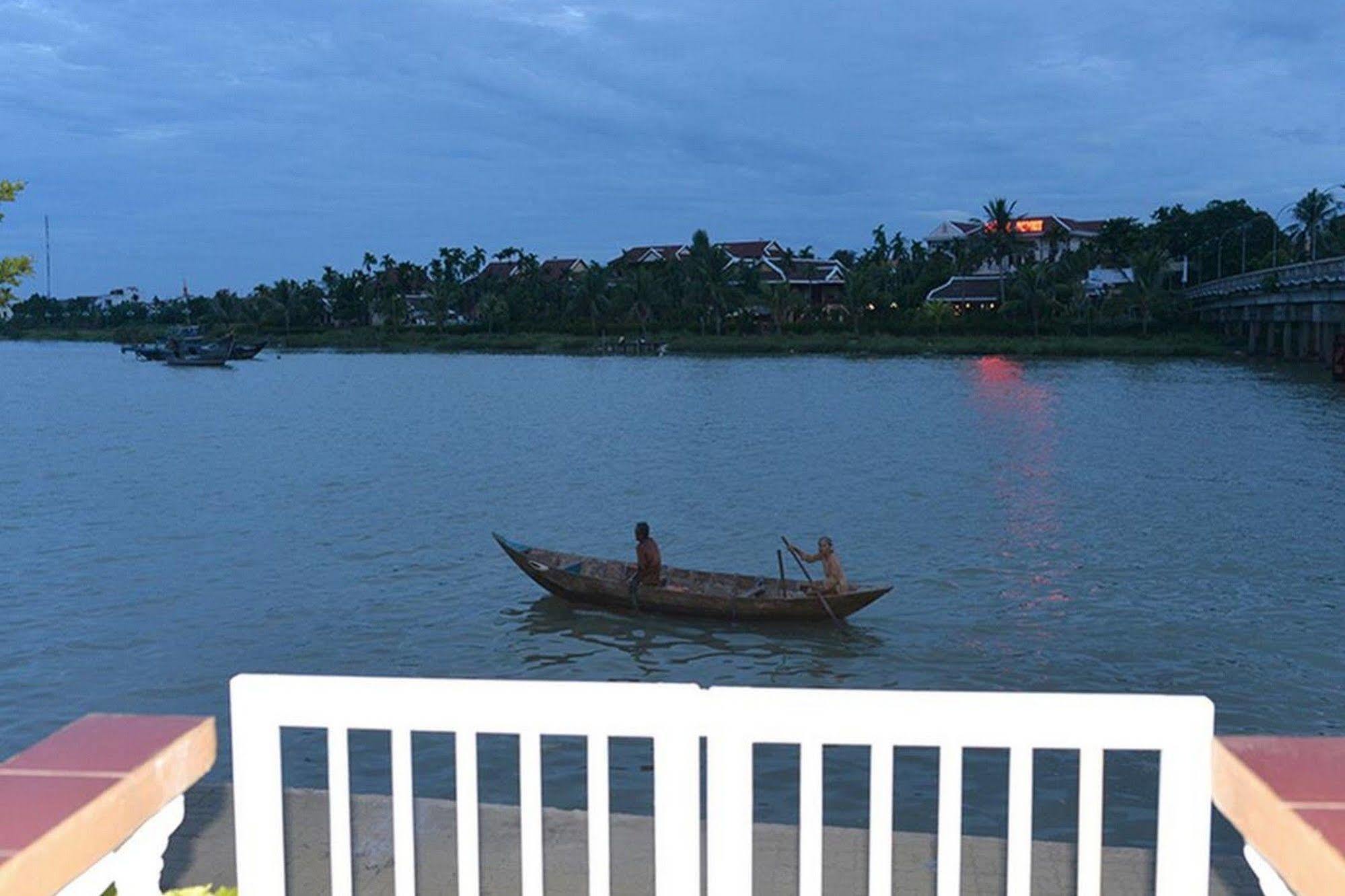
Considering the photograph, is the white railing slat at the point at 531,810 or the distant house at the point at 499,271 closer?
the white railing slat at the point at 531,810

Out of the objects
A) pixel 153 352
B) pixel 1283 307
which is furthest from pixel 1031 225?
pixel 153 352

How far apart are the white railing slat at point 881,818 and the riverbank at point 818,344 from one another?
93185 millimetres

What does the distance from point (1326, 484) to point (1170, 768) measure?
35501mm

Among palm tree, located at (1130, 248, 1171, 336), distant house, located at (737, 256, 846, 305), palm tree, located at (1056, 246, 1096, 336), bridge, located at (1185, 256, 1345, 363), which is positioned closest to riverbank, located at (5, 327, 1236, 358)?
palm tree, located at (1130, 248, 1171, 336)

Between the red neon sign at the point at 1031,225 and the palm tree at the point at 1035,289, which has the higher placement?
the red neon sign at the point at 1031,225

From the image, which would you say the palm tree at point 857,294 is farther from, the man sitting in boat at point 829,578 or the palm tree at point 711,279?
the man sitting in boat at point 829,578

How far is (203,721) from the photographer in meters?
2.93

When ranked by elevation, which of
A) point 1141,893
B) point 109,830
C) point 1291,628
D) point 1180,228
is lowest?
point 1291,628

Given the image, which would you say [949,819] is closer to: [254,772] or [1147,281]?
[254,772]

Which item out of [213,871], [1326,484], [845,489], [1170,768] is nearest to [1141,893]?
[1170,768]

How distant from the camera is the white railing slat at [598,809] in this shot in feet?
9.10

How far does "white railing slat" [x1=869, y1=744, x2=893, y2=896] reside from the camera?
265 centimetres

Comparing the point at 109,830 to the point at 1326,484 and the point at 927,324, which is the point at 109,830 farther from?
the point at 927,324

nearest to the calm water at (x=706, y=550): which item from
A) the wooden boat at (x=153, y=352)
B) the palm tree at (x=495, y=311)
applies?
the wooden boat at (x=153, y=352)
